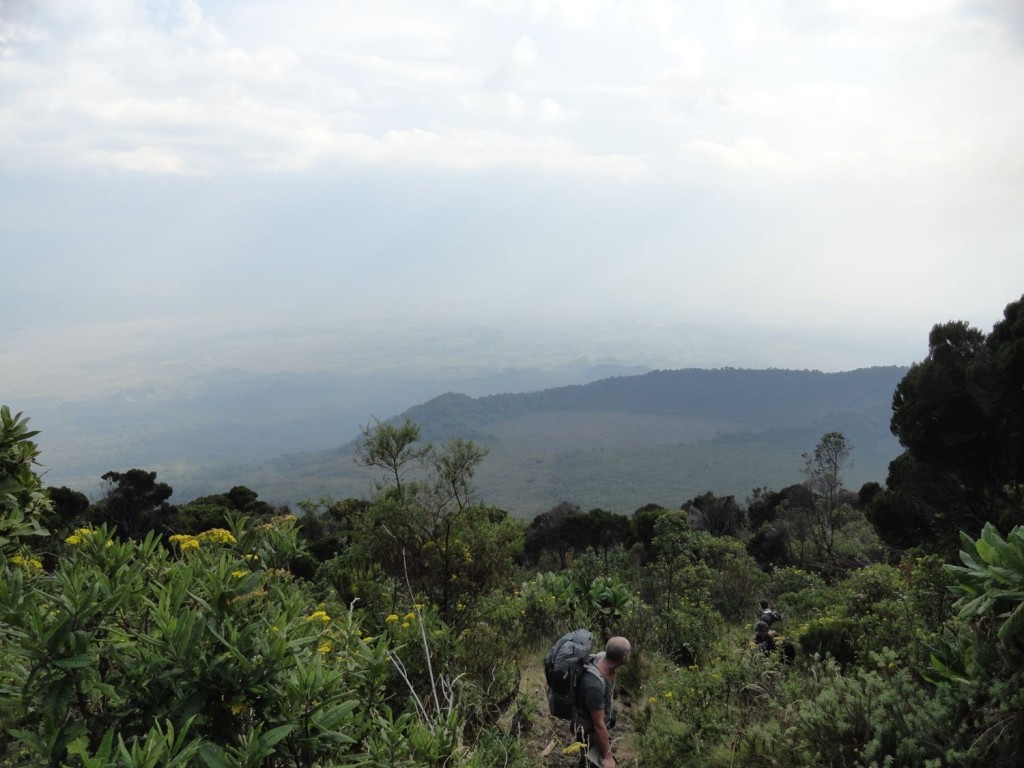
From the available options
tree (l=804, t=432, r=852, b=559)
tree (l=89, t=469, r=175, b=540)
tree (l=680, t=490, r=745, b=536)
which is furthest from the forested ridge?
tree (l=89, t=469, r=175, b=540)

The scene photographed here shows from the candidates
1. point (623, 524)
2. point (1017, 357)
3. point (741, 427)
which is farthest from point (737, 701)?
point (741, 427)

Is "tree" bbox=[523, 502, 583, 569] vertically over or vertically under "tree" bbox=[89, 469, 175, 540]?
under

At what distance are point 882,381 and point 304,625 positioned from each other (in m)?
221

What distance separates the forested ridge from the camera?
2164 mm

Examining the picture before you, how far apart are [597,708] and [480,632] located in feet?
6.76

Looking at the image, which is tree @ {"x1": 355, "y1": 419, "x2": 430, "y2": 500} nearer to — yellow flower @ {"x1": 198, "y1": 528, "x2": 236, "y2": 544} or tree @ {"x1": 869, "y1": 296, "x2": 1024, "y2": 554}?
yellow flower @ {"x1": 198, "y1": 528, "x2": 236, "y2": 544}

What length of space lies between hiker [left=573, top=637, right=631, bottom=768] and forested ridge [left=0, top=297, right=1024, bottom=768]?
464 mm

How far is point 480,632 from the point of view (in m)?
6.46

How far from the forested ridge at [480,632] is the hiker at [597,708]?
46cm

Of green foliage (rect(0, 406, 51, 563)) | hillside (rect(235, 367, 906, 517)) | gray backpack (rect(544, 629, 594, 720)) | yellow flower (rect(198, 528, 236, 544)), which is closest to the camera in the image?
green foliage (rect(0, 406, 51, 563))

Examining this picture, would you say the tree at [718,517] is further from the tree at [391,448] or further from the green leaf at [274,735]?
the green leaf at [274,735]

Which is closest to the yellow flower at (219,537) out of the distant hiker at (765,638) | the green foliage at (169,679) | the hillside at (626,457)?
the green foliage at (169,679)

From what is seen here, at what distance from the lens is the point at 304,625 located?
242 cm

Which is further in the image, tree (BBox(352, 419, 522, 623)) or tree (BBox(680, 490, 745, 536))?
tree (BBox(680, 490, 745, 536))
